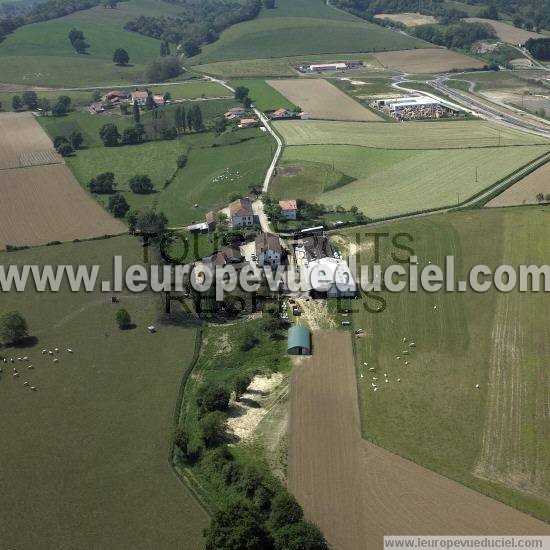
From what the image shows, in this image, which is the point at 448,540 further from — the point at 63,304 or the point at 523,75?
the point at 523,75

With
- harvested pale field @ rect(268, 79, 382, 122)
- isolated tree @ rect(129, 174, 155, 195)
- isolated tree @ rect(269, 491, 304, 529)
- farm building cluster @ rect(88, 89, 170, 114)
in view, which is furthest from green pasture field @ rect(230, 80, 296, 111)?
isolated tree @ rect(269, 491, 304, 529)

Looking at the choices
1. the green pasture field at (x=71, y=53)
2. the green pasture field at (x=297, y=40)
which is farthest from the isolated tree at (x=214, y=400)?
the green pasture field at (x=297, y=40)

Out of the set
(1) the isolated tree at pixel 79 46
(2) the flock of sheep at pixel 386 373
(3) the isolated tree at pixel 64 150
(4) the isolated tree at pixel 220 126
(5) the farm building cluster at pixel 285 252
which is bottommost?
(2) the flock of sheep at pixel 386 373

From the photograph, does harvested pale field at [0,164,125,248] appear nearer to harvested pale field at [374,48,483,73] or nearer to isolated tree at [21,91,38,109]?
isolated tree at [21,91,38,109]

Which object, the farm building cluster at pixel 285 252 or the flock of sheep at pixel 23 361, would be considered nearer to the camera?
the flock of sheep at pixel 23 361

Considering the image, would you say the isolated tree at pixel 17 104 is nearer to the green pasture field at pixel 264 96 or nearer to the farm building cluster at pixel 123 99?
the farm building cluster at pixel 123 99

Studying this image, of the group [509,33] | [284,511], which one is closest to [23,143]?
[284,511]

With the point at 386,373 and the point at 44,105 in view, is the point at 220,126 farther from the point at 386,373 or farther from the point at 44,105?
the point at 386,373
